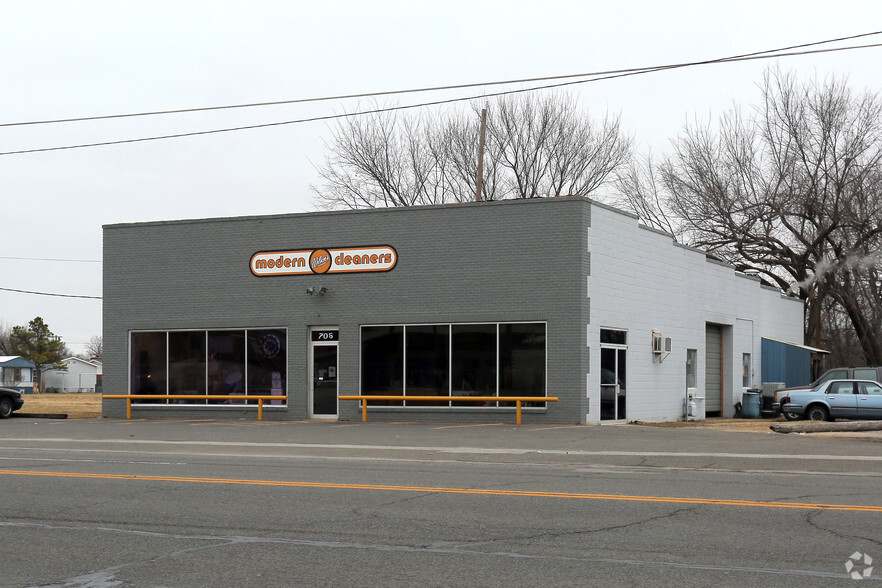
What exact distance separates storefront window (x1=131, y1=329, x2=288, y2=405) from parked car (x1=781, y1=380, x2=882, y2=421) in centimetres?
1456

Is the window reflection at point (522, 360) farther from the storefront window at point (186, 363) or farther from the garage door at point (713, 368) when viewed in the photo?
the garage door at point (713, 368)

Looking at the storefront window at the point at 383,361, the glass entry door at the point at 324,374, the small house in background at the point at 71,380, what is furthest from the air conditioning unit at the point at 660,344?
the small house in background at the point at 71,380

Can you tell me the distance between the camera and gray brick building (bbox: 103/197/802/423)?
25.9 meters

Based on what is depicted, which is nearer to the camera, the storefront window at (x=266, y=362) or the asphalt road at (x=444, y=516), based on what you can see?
the asphalt road at (x=444, y=516)

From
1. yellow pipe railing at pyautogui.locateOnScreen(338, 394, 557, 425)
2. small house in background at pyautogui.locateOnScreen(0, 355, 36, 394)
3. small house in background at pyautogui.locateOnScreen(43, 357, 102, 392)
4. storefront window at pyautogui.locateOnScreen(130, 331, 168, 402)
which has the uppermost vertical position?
storefront window at pyautogui.locateOnScreen(130, 331, 168, 402)

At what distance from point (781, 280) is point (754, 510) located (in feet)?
131

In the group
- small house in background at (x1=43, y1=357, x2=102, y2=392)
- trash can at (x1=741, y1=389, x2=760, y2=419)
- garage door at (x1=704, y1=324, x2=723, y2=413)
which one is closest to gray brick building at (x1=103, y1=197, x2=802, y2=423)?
garage door at (x1=704, y1=324, x2=723, y2=413)

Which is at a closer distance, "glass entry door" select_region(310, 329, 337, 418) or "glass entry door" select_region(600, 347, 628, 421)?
"glass entry door" select_region(600, 347, 628, 421)

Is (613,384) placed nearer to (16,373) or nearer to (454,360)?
(454,360)

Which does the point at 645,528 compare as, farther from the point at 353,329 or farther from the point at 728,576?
the point at 353,329

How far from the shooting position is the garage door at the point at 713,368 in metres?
33.7

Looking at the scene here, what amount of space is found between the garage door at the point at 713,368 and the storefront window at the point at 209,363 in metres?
14.1

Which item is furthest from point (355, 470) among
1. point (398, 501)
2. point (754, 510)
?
point (754, 510)

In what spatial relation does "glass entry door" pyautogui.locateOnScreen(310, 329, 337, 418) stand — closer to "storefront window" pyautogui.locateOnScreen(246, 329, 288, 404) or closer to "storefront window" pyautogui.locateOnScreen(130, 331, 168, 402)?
"storefront window" pyautogui.locateOnScreen(246, 329, 288, 404)
